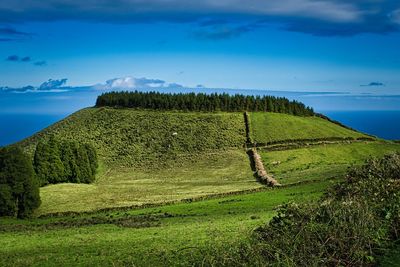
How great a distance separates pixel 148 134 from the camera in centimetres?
13650

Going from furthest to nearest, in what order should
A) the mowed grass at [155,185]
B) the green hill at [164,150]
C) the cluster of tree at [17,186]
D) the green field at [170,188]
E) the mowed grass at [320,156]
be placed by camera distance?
the mowed grass at [320,156]
the green hill at [164,150]
the mowed grass at [155,185]
the cluster of tree at [17,186]
the green field at [170,188]

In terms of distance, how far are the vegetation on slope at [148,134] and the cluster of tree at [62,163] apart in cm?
1905

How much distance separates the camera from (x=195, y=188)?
266 feet

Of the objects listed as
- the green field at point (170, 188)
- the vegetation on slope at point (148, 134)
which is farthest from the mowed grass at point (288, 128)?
the vegetation on slope at point (148, 134)

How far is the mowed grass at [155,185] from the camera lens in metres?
69.4

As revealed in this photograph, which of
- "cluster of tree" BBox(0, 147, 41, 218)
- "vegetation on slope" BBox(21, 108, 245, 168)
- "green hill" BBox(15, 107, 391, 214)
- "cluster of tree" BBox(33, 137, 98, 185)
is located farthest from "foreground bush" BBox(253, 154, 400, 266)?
"vegetation on slope" BBox(21, 108, 245, 168)

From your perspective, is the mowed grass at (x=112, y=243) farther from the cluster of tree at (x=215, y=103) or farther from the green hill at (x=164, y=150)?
the cluster of tree at (x=215, y=103)

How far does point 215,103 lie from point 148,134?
28.5m

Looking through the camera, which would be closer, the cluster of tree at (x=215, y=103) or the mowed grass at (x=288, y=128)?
the mowed grass at (x=288, y=128)

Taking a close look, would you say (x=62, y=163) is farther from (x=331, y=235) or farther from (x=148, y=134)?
(x=331, y=235)

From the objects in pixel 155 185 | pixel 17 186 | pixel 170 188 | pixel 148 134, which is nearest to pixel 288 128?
pixel 148 134

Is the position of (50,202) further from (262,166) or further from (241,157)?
(241,157)

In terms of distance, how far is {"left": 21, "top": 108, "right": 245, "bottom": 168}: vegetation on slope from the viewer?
124 meters

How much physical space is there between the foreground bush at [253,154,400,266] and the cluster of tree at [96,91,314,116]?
459ft
